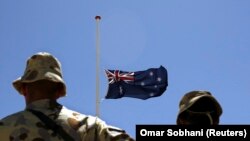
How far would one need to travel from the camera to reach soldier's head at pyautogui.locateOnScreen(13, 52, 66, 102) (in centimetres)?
412

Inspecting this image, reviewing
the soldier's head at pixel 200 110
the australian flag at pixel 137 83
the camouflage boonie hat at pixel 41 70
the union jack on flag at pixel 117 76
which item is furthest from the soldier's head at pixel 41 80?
the union jack on flag at pixel 117 76

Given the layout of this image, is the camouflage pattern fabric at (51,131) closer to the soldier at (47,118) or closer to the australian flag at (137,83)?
the soldier at (47,118)

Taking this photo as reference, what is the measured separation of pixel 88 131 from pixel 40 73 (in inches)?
25.5

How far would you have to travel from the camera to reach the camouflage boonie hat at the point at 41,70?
13.5 ft

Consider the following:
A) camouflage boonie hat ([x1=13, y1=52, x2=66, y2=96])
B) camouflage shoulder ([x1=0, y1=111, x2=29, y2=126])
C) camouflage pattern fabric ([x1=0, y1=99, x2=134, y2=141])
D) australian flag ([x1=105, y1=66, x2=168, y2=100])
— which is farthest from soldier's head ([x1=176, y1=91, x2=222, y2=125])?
australian flag ([x1=105, y1=66, x2=168, y2=100])

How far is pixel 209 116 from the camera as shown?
411 centimetres

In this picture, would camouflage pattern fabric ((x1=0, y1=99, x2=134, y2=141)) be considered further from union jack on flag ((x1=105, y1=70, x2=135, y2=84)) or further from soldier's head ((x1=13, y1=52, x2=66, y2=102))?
union jack on flag ((x1=105, y1=70, x2=135, y2=84))

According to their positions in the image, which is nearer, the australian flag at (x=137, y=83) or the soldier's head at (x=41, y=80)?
the soldier's head at (x=41, y=80)

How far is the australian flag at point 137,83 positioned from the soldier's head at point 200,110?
1421cm

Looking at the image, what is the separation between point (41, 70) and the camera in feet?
13.7

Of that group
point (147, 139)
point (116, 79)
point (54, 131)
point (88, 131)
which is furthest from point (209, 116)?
point (116, 79)

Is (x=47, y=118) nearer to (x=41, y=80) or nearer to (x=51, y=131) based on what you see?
(x=51, y=131)

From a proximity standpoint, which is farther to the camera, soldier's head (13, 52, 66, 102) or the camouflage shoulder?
soldier's head (13, 52, 66, 102)

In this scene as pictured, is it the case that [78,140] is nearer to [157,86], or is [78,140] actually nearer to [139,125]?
[139,125]
